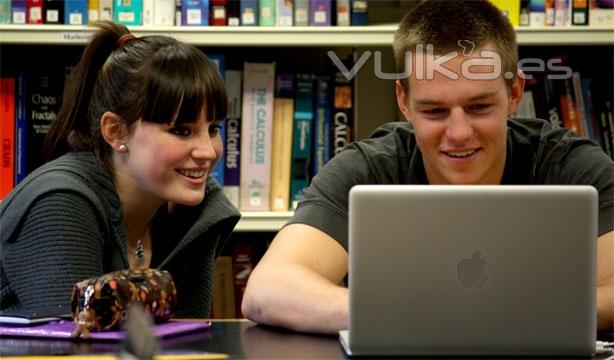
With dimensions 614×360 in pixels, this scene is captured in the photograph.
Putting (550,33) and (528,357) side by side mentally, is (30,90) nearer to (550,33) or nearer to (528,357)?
(550,33)

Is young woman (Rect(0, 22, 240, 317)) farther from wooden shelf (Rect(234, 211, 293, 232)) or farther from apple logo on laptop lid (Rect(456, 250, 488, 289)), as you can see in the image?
apple logo on laptop lid (Rect(456, 250, 488, 289))

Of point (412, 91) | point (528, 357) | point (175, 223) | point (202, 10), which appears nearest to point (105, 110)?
point (175, 223)

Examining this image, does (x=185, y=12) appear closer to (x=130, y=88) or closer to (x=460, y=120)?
(x=130, y=88)

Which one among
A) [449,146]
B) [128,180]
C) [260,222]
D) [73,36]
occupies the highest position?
[73,36]

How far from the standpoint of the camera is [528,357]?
992 mm

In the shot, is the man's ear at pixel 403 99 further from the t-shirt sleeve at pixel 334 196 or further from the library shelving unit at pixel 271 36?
the library shelving unit at pixel 271 36

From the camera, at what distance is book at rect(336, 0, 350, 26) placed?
217cm

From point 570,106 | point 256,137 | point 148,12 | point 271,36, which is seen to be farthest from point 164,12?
point 570,106

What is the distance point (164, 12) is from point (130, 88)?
448 millimetres

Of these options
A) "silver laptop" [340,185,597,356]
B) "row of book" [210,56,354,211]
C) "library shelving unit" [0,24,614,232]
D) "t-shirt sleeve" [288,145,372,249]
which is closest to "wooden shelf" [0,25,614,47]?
"library shelving unit" [0,24,614,232]

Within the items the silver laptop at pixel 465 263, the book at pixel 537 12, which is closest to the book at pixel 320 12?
the book at pixel 537 12

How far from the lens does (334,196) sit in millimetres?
1572

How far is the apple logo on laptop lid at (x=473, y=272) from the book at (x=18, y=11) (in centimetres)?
149

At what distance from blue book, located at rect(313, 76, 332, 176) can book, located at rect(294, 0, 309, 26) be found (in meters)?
0.15
